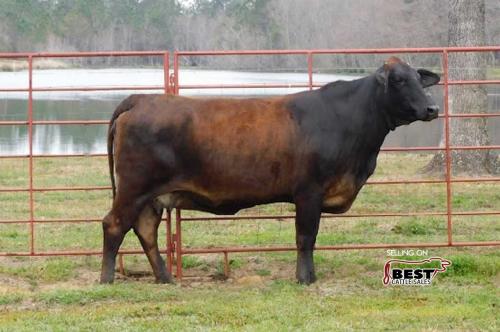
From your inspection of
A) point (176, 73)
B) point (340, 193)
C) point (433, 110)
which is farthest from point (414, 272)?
point (176, 73)

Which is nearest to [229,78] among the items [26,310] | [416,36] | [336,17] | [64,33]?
[416,36]

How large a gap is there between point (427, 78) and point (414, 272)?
168 centimetres

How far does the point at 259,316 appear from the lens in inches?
294

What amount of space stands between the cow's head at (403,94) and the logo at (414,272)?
128cm

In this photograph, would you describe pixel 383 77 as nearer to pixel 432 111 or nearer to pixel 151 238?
pixel 432 111

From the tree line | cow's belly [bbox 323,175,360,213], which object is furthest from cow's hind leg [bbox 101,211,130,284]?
the tree line

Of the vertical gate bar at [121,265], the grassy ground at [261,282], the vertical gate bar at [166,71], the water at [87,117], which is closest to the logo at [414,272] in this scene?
the grassy ground at [261,282]

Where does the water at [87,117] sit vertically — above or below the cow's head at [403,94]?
above

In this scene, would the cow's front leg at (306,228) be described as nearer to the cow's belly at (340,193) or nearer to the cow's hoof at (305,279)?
the cow's hoof at (305,279)

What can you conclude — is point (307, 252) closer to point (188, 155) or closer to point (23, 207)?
point (188, 155)

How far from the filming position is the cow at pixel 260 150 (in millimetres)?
8648

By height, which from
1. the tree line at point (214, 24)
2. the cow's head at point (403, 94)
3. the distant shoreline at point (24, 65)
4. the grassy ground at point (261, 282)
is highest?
the tree line at point (214, 24)

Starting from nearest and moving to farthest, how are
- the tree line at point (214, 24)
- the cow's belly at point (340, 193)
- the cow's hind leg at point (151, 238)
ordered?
the cow's belly at point (340, 193) < the cow's hind leg at point (151, 238) < the tree line at point (214, 24)

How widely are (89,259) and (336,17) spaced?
53554mm
